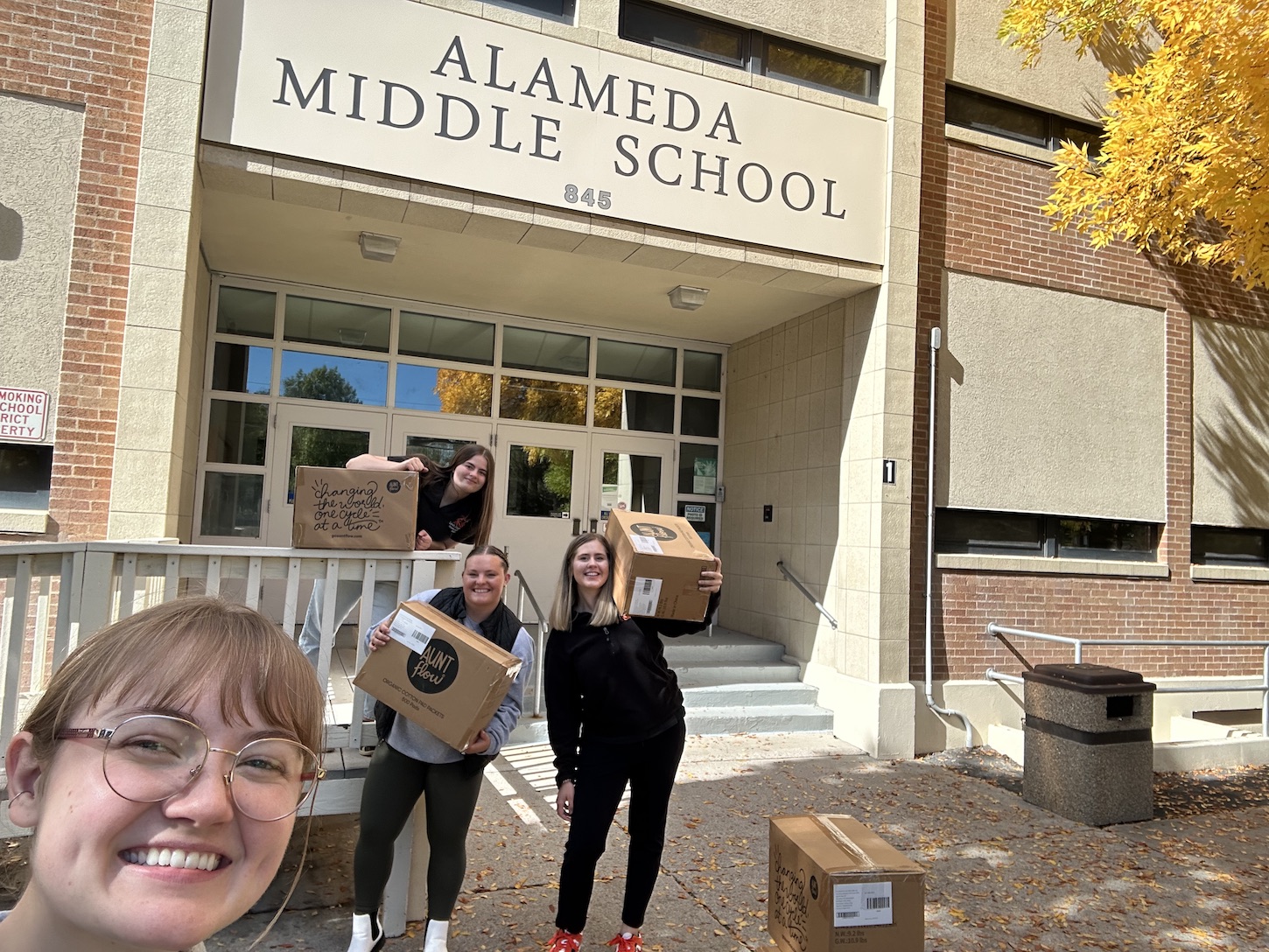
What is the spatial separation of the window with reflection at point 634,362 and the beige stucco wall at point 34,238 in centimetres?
554

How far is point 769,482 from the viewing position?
31.0 ft

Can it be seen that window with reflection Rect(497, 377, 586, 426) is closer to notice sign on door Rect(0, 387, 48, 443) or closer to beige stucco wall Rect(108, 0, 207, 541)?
beige stucco wall Rect(108, 0, 207, 541)

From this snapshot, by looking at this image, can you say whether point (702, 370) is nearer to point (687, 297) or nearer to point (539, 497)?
point (687, 297)

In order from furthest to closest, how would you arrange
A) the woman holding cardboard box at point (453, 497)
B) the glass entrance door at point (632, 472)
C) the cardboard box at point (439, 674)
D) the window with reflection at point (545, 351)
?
the glass entrance door at point (632, 472), the window with reflection at point (545, 351), the woman holding cardboard box at point (453, 497), the cardboard box at point (439, 674)

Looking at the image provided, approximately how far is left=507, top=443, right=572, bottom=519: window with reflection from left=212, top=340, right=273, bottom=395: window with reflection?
266 cm

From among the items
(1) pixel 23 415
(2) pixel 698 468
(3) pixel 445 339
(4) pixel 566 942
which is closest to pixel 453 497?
(4) pixel 566 942

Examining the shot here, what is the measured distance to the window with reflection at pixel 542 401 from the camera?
948 centimetres

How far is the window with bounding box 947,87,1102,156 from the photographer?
838cm

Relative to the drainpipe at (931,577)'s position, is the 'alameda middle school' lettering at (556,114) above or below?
above

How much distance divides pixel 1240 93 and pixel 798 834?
20.8 feet

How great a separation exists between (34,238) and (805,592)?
7.01 meters

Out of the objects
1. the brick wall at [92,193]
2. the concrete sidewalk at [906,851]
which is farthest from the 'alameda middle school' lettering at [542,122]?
the concrete sidewalk at [906,851]

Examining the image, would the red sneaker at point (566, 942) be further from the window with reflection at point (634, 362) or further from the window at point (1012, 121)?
the window at point (1012, 121)

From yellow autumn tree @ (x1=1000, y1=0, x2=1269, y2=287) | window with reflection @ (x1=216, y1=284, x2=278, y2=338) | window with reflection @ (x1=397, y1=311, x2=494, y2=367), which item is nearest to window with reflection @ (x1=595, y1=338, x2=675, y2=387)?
window with reflection @ (x1=397, y1=311, x2=494, y2=367)
